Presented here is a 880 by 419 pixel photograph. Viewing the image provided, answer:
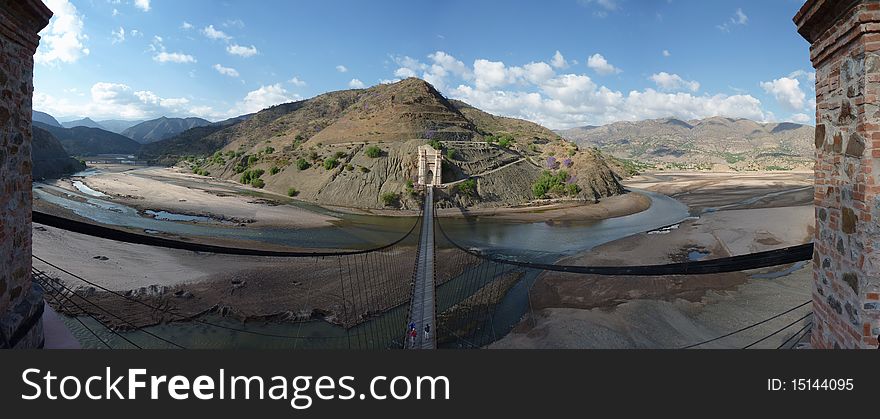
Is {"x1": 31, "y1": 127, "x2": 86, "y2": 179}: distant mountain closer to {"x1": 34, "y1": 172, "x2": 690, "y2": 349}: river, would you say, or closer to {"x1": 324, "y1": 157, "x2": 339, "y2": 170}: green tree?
{"x1": 34, "y1": 172, "x2": 690, "y2": 349}: river

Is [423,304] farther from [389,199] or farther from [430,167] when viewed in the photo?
[430,167]

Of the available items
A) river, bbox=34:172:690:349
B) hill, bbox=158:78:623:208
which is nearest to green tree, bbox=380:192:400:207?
hill, bbox=158:78:623:208

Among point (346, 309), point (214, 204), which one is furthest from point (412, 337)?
point (214, 204)

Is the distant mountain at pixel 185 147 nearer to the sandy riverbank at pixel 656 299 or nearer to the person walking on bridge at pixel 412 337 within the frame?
the sandy riverbank at pixel 656 299

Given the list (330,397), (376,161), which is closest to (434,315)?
(330,397)

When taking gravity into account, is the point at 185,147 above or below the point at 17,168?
above
